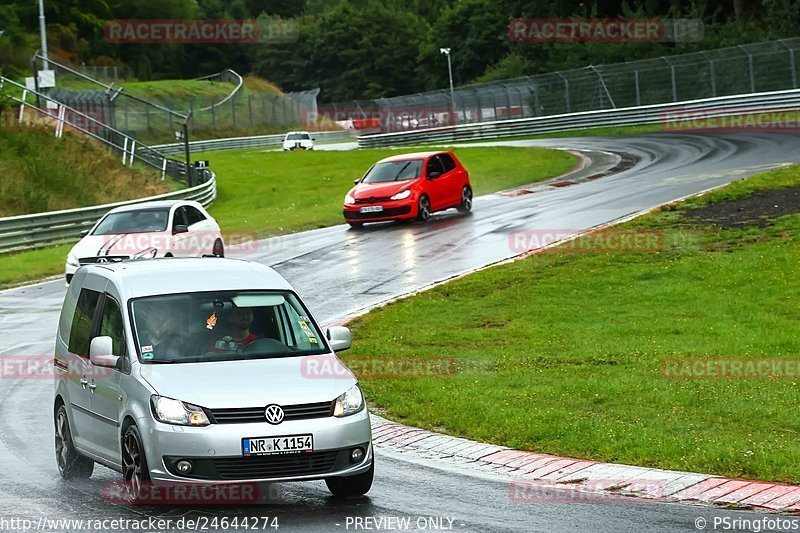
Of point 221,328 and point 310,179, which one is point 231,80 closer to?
point 310,179

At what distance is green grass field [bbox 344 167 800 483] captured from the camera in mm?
10180

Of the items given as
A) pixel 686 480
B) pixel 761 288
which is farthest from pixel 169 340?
pixel 761 288

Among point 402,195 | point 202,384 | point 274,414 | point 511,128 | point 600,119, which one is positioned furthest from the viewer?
point 511,128

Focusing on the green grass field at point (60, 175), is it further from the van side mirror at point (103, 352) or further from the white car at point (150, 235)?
the van side mirror at point (103, 352)

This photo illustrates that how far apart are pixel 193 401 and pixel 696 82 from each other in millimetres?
53746

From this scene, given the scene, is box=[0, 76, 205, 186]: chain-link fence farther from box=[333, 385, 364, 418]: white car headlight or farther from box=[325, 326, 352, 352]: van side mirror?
box=[333, 385, 364, 418]: white car headlight

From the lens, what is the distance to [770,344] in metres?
13.6

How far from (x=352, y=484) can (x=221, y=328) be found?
1.57m

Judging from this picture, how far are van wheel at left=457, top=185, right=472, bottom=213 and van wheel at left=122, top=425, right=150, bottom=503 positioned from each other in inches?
933

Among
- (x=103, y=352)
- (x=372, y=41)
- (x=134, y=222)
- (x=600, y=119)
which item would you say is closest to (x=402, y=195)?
(x=134, y=222)

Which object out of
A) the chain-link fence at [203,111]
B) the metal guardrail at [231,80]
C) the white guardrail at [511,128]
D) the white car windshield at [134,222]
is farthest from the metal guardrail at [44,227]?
the metal guardrail at [231,80]

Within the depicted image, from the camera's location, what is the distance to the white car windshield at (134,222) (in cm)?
2388

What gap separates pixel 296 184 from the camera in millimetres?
48250

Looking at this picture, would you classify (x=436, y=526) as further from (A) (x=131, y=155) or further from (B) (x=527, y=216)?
(A) (x=131, y=155)
